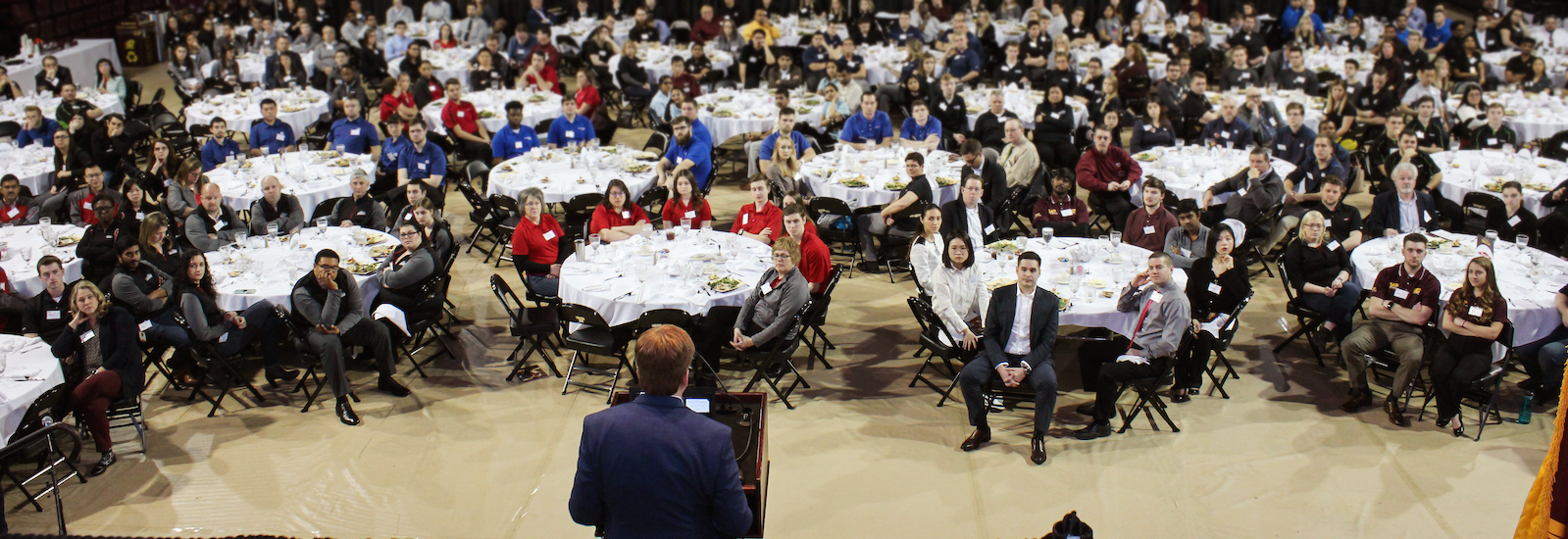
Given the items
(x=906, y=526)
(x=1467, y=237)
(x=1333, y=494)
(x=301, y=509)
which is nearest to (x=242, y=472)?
(x=301, y=509)

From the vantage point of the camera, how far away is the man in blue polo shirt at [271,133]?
1084 centimetres

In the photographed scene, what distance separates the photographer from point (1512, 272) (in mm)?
7117

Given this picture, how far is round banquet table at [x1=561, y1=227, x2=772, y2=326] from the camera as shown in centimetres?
678

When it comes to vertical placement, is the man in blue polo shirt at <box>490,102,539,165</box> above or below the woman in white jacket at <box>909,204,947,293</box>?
below

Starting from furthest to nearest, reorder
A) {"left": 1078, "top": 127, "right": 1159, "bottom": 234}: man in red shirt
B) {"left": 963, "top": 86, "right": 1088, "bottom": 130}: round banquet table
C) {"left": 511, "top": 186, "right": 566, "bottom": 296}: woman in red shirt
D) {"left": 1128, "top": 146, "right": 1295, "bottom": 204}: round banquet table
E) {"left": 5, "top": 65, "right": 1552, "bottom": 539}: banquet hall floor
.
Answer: {"left": 963, "top": 86, "right": 1088, "bottom": 130}: round banquet table < {"left": 1078, "top": 127, "right": 1159, "bottom": 234}: man in red shirt < {"left": 1128, "top": 146, "right": 1295, "bottom": 204}: round banquet table < {"left": 511, "top": 186, "right": 566, "bottom": 296}: woman in red shirt < {"left": 5, "top": 65, "right": 1552, "bottom": 539}: banquet hall floor

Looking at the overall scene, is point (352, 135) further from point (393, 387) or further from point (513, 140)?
point (393, 387)

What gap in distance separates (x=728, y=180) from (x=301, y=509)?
22.1 feet

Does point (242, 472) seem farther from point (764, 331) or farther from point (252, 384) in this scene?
point (764, 331)

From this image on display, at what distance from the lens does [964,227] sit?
26.5 ft

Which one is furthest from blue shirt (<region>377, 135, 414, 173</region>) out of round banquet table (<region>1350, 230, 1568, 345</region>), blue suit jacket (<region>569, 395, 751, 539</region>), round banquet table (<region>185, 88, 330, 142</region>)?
round banquet table (<region>1350, 230, 1568, 345</region>)

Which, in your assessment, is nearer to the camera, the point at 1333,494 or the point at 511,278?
the point at 1333,494

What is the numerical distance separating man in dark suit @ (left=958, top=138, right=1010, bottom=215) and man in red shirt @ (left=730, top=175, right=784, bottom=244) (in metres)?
1.59

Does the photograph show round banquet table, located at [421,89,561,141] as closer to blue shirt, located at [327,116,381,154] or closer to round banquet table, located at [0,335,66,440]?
blue shirt, located at [327,116,381,154]

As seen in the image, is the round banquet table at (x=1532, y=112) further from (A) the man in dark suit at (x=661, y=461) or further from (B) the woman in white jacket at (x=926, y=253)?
(A) the man in dark suit at (x=661, y=461)
